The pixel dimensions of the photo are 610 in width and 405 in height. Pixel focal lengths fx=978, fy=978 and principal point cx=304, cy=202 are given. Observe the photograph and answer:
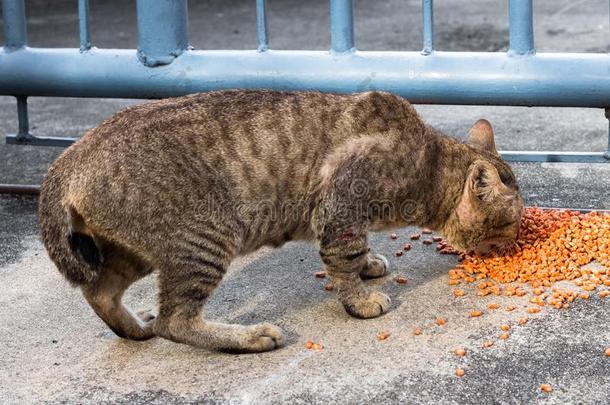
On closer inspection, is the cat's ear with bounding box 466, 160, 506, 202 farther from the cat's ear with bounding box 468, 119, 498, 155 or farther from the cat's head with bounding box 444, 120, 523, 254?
the cat's ear with bounding box 468, 119, 498, 155

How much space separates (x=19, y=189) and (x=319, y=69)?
1930 mm

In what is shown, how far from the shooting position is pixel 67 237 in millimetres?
3775

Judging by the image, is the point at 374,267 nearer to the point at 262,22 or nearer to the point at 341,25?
the point at 341,25

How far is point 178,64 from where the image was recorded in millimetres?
5328

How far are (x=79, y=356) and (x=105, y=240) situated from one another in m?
0.49

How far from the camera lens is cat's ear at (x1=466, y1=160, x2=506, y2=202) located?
433cm

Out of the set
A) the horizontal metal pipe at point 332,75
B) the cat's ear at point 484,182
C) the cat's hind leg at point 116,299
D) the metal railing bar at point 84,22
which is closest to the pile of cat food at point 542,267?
the cat's ear at point 484,182

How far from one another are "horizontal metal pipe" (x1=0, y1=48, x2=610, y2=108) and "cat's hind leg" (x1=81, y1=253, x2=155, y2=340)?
4.98 feet

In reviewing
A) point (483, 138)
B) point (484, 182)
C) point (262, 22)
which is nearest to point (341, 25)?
point (262, 22)

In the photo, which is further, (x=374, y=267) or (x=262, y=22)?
(x=262, y=22)

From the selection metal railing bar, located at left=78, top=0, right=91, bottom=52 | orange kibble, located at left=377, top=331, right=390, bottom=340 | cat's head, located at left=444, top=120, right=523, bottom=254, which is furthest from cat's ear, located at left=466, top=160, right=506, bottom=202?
metal railing bar, located at left=78, top=0, right=91, bottom=52

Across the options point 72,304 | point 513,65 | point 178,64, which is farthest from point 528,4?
point 72,304

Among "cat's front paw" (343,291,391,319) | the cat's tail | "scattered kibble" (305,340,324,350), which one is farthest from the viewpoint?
"cat's front paw" (343,291,391,319)

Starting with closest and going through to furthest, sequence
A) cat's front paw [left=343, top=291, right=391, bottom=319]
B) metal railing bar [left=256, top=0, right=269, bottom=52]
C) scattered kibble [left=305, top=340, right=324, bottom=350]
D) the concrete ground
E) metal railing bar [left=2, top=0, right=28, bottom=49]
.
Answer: the concrete ground, scattered kibble [left=305, top=340, right=324, bottom=350], cat's front paw [left=343, top=291, right=391, bottom=319], metal railing bar [left=256, top=0, right=269, bottom=52], metal railing bar [left=2, top=0, right=28, bottom=49]
